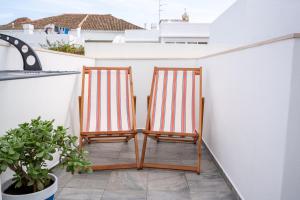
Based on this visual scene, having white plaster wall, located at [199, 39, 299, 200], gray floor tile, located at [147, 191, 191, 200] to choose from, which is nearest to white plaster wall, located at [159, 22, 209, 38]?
white plaster wall, located at [199, 39, 299, 200]

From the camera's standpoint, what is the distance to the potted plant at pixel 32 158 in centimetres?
148

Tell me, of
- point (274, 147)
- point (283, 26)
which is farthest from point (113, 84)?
point (283, 26)

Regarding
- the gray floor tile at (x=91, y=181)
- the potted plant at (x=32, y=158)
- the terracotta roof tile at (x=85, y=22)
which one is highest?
the terracotta roof tile at (x=85, y=22)

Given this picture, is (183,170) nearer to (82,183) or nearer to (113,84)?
(82,183)

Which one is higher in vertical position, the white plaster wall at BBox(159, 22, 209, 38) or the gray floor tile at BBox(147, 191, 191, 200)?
the white plaster wall at BBox(159, 22, 209, 38)

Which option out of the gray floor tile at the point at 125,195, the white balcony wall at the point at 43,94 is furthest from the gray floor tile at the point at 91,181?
the white balcony wall at the point at 43,94

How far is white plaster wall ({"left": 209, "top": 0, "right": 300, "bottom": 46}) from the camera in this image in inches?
161

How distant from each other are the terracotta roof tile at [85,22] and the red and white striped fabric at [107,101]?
2551 cm

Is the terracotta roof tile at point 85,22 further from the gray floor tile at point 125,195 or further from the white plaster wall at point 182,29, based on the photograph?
the gray floor tile at point 125,195

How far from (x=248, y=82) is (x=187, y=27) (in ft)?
54.0

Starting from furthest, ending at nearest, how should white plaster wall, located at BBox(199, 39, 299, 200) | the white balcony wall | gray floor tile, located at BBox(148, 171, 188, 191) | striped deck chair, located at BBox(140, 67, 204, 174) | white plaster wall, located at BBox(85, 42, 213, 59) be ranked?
1. white plaster wall, located at BBox(85, 42, 213, 59)
2. striped deck chair, located at BBox(140, 67, 204, 174)
3. gray floor tile, located at BBox(148, 171, 188, 191)
4. the white balcony wall
5. white plaster wall, located at BBox(199, 39, 299, 200)

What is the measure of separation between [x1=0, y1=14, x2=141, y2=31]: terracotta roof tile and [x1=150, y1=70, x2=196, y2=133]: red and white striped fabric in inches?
1013

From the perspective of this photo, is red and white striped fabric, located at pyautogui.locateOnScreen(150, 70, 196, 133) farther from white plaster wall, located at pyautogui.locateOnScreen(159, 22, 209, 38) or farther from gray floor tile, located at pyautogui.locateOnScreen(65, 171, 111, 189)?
white plaster wall, located at pyautogui.locateOnScreen(159, 22, 209, 38)

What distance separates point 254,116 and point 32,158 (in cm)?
157
